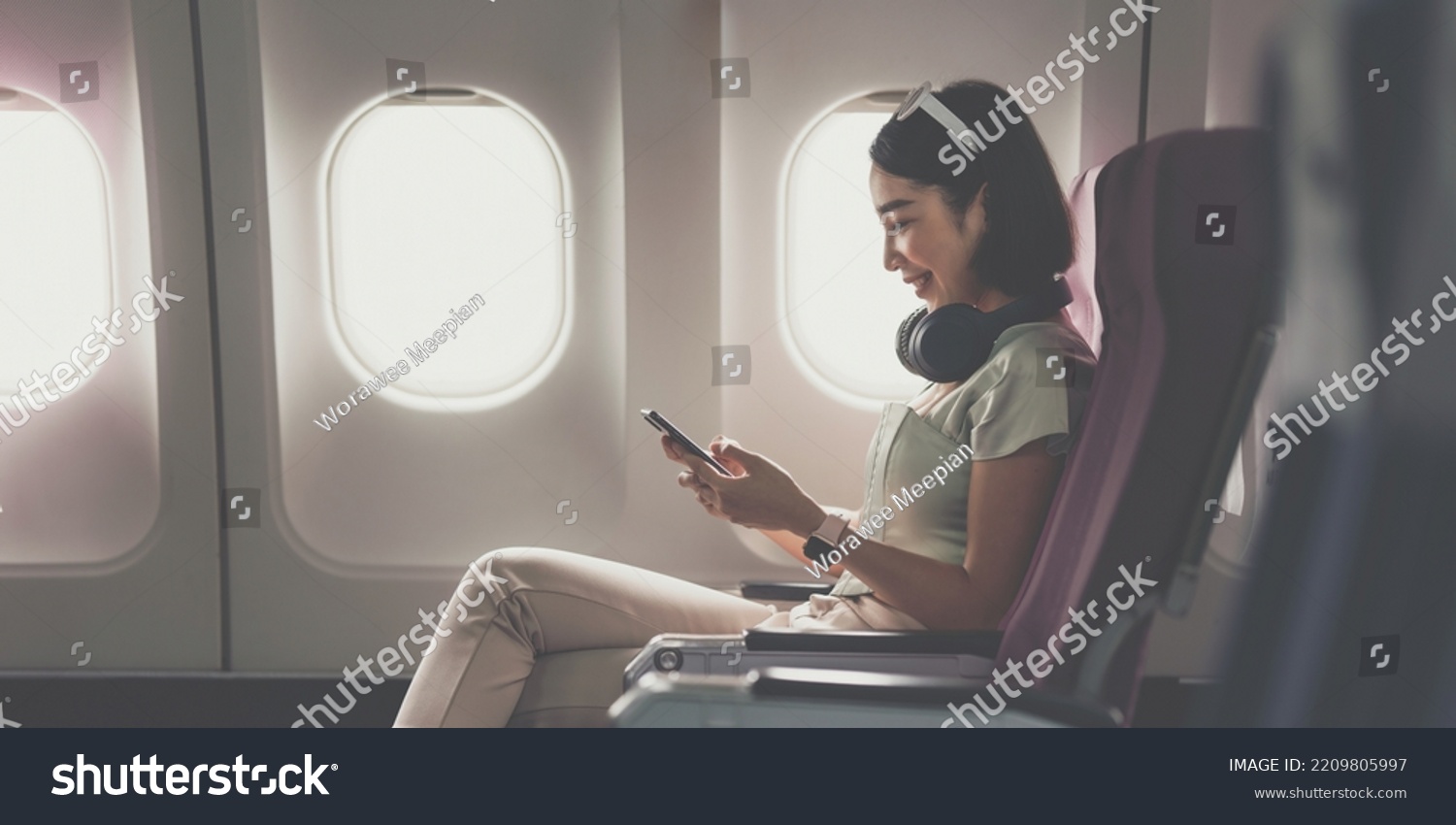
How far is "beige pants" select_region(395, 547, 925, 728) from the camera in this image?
1.48 m

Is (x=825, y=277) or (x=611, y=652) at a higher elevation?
(x=825, y=277)

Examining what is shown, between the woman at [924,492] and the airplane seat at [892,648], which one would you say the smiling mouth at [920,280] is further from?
the airplane seat at [892,648]

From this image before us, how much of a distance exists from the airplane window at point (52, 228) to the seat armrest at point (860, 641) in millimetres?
2070

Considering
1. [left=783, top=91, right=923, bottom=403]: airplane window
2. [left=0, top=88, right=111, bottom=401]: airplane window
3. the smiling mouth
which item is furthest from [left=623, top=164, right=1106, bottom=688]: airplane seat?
[left=0, top=88, right=111, bottom=401]: airplane window

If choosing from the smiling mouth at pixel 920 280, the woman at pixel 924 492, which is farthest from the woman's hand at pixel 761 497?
the smiling mouth at pixel 920 280

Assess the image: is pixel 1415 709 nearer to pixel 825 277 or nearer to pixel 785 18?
pixel 825 277

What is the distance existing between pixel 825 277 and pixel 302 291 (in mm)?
1360

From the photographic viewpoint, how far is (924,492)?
53.5 inches

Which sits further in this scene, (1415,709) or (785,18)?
(785,18)

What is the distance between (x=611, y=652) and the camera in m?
1.60

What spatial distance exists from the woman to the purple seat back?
0.09 m

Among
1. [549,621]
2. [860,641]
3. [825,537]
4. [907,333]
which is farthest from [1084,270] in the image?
[549,621]

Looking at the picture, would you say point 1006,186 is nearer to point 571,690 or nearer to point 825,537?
point 825,537
